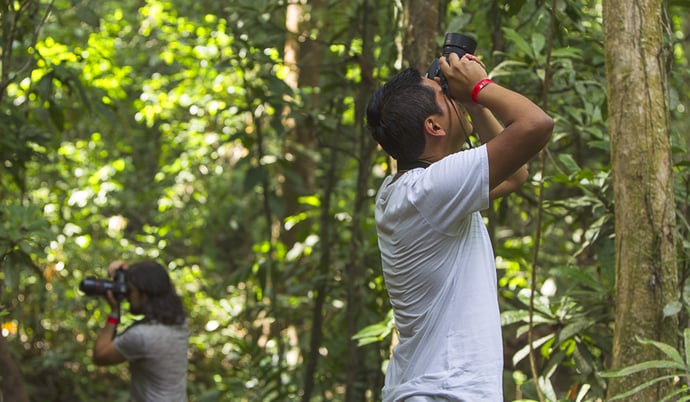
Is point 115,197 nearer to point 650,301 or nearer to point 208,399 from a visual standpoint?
point 208,399

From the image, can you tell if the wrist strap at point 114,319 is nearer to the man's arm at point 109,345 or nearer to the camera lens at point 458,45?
the man's arm at point 109,345

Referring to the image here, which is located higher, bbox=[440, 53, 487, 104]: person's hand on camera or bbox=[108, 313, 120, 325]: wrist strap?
bbox=[440, 53, 487, 104]: person's hand on camera

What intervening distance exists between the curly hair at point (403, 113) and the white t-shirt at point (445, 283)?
0.26 feet

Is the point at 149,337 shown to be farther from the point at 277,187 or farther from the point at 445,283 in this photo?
the point at 277,187

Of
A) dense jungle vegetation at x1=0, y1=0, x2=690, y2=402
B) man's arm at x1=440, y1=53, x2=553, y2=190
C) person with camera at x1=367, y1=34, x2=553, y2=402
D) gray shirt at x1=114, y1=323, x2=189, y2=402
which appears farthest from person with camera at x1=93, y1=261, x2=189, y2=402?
man's arm at x1=440, y1=53, x2=553, y2=190

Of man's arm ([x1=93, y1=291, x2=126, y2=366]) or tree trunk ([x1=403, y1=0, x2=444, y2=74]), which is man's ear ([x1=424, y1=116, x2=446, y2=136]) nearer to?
tree trunk ([x1=403, y1=0, x2=444, y2=74])

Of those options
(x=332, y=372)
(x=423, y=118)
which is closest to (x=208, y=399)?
(x=332, y=372)

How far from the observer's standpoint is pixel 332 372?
5395 mm

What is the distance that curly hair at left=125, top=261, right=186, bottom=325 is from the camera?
13.5 feet

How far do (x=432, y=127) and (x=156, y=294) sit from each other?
8.15 ft

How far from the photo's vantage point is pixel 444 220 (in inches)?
74.3

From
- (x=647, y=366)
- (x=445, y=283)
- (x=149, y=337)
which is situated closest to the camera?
(x=445, y=283)

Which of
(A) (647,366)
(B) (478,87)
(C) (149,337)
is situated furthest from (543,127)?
(C) (149,337)

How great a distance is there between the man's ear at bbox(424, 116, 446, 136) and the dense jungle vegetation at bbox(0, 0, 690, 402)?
98 cm
